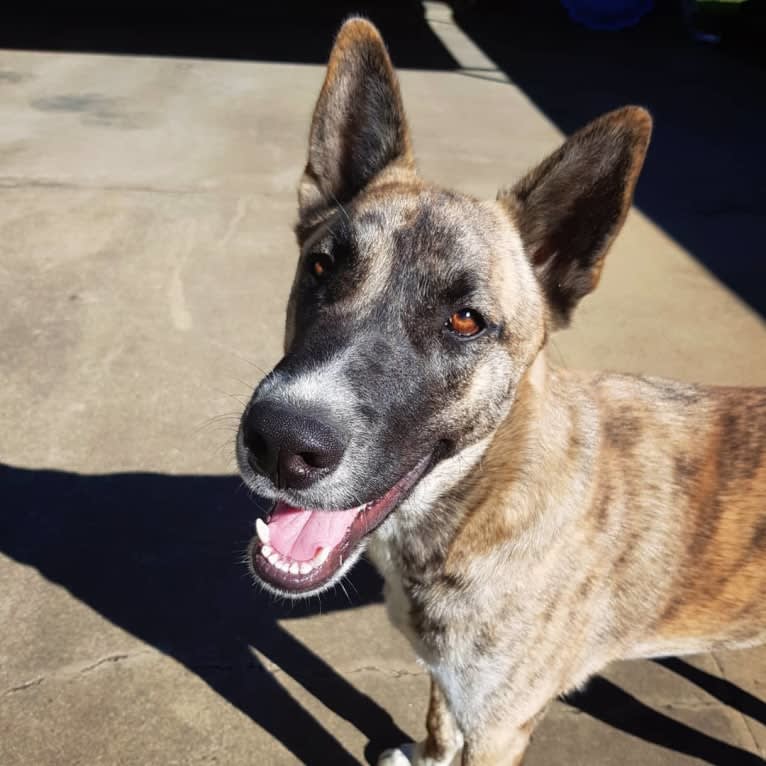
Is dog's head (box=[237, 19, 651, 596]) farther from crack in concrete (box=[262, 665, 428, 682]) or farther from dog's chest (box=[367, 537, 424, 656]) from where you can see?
crack in concrete (box=[262, 665, 428, 682])

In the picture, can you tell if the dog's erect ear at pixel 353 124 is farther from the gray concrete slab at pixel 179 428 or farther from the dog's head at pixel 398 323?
the gray concrete slab at pixel 179 428

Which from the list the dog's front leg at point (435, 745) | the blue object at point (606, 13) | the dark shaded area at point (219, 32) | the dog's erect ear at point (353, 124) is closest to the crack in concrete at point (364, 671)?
the dog's front leg at point (435, 745)

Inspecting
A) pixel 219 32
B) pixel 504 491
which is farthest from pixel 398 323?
pixel 219 32

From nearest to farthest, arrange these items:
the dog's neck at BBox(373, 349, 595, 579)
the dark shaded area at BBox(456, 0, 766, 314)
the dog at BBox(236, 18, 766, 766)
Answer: the dog at BBox(236, 18, 766, 766)
the dog's neck at BBox(373, 349, 595, 579)
the dark shaded area at BBox(456, 0, 766, 314)

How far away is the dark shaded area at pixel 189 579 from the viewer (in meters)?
3.23

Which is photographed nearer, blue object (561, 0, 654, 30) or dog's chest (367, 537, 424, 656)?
dog's chest (367, 537, 424, 656)

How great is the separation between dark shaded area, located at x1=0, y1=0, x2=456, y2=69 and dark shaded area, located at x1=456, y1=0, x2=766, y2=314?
1254 millimetres

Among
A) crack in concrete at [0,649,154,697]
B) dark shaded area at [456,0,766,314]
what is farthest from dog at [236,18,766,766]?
dark shaded area at [456,0,766,314]

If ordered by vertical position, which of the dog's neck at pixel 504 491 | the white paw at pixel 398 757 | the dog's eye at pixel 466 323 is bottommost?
the white paw at pixel 398 757

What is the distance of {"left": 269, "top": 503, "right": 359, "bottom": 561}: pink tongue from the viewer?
2.35 metres

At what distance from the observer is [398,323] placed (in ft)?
7.54

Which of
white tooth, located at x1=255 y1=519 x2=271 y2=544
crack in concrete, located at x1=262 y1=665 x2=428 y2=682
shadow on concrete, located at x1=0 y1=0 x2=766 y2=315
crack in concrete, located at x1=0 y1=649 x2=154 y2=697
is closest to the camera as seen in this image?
white tooth, located at x1=255 y1=519 x2=271 y2=544

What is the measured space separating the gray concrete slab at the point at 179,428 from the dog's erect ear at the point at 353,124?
1.90m

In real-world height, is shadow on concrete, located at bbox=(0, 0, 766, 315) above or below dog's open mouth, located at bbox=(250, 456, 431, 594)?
below
